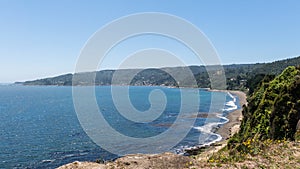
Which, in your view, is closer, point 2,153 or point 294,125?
point 294,125

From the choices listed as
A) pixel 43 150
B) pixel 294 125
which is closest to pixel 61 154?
pixel 43 150

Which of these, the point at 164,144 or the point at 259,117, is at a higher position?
the point at 259,117

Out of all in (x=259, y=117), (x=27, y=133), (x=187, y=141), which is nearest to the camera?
(x=259, y=117)

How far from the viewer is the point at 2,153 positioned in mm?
37938

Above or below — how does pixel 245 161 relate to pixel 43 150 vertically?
above

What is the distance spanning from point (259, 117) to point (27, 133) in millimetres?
43974

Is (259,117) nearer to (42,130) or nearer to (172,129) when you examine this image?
(172,129)

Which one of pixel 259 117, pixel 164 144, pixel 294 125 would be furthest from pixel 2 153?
pixel 294 125

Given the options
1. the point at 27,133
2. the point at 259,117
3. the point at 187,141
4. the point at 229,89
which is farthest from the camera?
the point at 229,89

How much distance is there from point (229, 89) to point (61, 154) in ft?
532

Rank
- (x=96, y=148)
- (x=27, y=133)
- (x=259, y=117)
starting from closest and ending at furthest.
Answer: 1. (x=259, y=117)
2. (x=96, y=148)
3. (x=27, y=133)

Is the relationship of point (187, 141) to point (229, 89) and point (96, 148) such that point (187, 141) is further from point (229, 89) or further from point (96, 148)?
point (229, 89)

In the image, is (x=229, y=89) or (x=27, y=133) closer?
(x=27, y=133)

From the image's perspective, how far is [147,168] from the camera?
→ 364 inches
